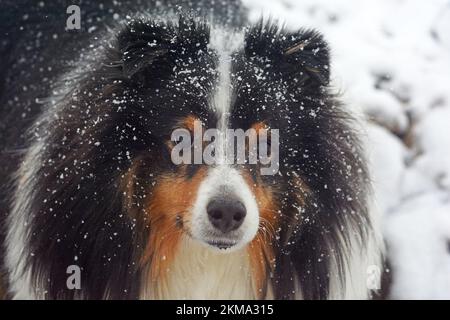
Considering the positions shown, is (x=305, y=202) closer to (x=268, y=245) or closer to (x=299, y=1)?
(x=268, y=245)

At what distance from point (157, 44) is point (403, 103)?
4.21 feet

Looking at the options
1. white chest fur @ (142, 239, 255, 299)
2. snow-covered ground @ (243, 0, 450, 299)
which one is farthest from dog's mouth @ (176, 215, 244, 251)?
snow-covered ground @ (243, 0, 450, 299)

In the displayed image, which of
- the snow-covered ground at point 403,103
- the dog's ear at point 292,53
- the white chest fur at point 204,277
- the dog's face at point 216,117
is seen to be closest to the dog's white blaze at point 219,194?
the dog's face at point 216,117

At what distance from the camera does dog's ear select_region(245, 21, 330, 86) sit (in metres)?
1.79

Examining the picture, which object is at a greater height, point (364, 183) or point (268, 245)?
point (364, 183)

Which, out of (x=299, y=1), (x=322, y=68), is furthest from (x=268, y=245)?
(x=299, y=1)

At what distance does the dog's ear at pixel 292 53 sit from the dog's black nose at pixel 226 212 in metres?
0.40

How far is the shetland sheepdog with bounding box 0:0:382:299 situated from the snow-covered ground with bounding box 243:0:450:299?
28 cm

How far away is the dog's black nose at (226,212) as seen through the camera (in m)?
1.62

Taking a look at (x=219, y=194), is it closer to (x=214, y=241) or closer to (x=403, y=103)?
(x=214, y=241)

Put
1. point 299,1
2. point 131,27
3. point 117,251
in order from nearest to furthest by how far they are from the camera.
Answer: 1. point 131,27
2. point 117,251
3. point 299,1

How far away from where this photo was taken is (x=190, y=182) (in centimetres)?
168
